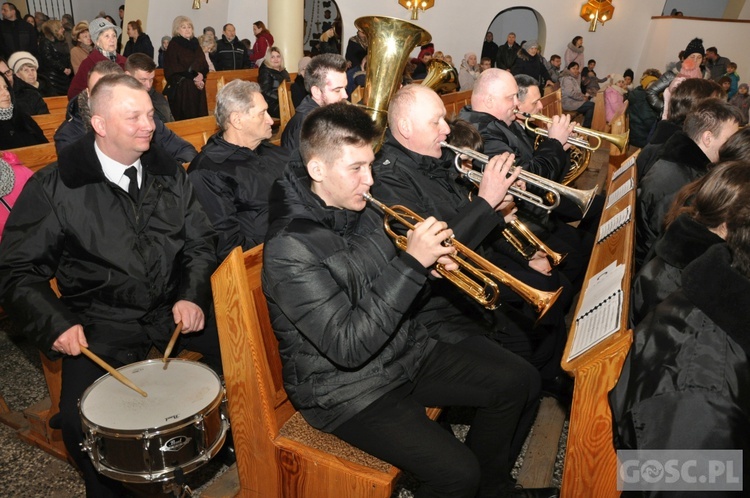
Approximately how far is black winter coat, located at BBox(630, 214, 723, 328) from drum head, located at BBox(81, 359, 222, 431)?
65.5 inches

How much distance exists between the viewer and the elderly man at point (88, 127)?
3918 mm

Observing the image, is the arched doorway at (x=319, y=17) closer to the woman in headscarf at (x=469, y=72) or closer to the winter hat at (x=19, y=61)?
the woman in headscarf at (x=469, y=72)

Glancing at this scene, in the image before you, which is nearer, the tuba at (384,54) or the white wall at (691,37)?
the tuba at (384,54)

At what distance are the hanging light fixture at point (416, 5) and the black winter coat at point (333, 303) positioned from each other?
576 inches

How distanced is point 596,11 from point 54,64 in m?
14.8

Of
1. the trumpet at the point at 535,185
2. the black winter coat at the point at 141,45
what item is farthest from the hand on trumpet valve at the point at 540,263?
the black winter coat at the point at 141,45

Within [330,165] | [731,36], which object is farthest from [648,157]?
[731,36]

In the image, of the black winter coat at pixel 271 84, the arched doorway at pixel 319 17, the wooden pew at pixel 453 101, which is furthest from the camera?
the arched doorway at pixel 319 17

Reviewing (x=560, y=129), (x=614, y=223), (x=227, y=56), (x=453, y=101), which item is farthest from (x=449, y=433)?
(x=227, y=56)

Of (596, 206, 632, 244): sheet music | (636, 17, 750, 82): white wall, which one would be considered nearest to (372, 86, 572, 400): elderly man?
(596, 206, 632, 244): sheet music

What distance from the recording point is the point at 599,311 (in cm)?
222

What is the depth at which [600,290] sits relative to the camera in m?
2.46

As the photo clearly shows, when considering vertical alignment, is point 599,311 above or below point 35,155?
above

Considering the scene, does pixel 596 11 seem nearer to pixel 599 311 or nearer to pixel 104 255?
pixel 599 311
